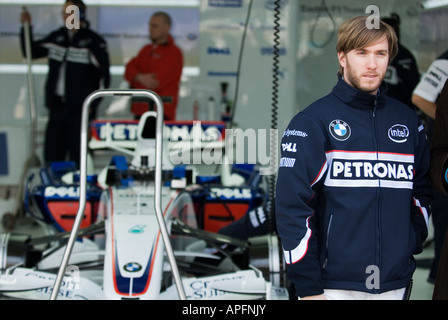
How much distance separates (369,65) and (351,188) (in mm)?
412

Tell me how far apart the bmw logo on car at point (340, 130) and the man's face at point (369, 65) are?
5.3 inches

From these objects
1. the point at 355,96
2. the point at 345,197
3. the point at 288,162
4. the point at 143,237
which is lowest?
the point at 143,237

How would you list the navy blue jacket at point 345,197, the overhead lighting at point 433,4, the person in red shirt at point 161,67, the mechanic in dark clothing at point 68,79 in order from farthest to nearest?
Result: the overhead lighting at point 433,4
the person in red shirt at point 161,67
the mechanic in dark clothing at point 68,79
the navy blue jacket at point 345,197

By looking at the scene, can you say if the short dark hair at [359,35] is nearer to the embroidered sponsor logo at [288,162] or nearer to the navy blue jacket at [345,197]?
the navy blue jacket at [345,197]

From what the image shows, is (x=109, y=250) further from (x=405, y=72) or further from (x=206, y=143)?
(x=405, y=72)

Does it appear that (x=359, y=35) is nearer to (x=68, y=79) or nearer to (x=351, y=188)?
(x=351, y=188)

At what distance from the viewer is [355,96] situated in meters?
2.47

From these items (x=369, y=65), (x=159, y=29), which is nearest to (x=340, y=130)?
(x=369, y=65)

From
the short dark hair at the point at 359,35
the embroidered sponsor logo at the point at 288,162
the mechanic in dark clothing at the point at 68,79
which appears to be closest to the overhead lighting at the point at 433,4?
the mechanic in dark clothing at the point at 68,79

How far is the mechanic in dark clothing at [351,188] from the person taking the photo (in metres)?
2.44

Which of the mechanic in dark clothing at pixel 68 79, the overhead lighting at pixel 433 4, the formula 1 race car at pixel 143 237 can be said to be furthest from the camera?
the overhead lighting at pixel 433 4

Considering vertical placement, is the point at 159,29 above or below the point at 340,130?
above
